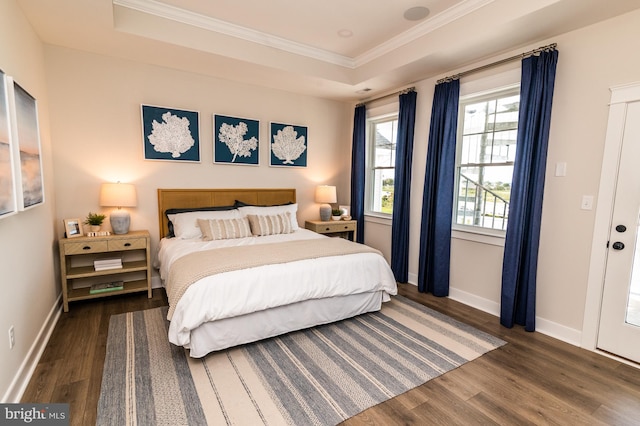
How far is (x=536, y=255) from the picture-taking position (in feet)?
9.08

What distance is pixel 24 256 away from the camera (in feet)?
7.08

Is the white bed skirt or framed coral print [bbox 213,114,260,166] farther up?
framed coral print [bbox 213,114,260,166]

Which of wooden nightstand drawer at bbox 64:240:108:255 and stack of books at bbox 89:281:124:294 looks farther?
stack of books at bbox 89:281:124:294

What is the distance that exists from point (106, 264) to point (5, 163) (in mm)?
1868

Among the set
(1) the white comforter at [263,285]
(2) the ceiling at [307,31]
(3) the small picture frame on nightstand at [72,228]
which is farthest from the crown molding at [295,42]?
(1) the white comforter at [263,285]

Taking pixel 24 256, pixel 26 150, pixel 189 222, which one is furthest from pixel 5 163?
pixel 189 222

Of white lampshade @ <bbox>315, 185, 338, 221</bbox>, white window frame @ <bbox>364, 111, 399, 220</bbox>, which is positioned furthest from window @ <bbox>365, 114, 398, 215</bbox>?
white lampshade @ <bbox>315, 185, 338, 221</bbox>

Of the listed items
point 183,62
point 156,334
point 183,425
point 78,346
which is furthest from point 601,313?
point 183,62

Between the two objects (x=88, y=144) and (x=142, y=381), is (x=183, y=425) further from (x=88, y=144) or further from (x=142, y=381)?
(x=88, y=144)

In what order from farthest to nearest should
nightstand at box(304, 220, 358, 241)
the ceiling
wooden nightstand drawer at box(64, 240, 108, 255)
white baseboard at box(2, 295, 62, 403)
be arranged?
nightstand at box(304, 220, 358, 241) < wooden nightstand drawer at box(64, 240, 108, 255) < the ceiling < white baseboard at box(2, 295, 62, 403)

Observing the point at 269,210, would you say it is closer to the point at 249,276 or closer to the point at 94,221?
the point at 249,276

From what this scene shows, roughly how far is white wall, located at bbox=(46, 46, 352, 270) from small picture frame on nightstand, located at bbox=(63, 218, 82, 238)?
25 centimetres

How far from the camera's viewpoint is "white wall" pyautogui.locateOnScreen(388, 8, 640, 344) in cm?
236

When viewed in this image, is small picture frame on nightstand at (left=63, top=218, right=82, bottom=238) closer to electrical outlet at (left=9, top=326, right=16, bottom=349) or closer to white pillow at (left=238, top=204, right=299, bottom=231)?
electrical outlet at (left=9, top=326, right=16, bottom=349)
